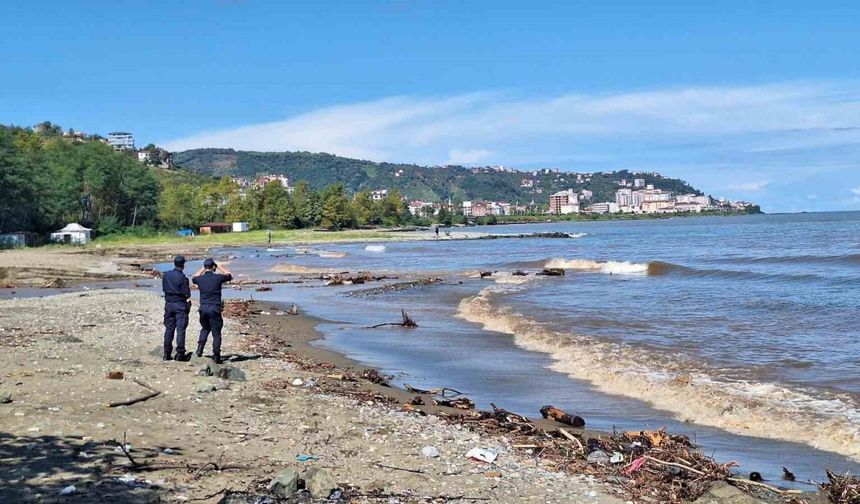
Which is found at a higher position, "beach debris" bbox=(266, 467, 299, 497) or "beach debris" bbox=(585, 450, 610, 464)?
"beach debris" bbox=(266, 467, 299, 497)

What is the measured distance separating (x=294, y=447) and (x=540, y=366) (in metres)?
8.37

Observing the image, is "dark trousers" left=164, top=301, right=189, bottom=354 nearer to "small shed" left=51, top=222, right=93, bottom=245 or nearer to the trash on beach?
the trash on beach

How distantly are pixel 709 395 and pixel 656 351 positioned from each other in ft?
14.6

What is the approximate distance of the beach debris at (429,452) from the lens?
25.3 ft

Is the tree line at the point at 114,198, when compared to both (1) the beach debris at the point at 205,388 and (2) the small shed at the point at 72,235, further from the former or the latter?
(1) the beach debris at the point at 205,388

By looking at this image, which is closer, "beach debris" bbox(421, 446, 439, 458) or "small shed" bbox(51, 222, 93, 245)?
"beach debris" bbox(421, 446, 439, 458)

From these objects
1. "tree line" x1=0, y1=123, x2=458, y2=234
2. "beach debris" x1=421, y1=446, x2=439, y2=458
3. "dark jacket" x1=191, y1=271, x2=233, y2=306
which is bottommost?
"beach debris" x1=421, y1=446, x2=439, y2=458

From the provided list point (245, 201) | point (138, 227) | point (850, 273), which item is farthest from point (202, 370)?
point (245, 201)

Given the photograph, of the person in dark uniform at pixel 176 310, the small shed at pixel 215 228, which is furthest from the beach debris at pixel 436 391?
the small shed at pixel 215 228

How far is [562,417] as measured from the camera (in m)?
10.3

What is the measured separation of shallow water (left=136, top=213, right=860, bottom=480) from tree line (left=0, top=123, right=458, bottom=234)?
181 feet

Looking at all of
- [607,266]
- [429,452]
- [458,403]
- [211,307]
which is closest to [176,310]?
[211,307]

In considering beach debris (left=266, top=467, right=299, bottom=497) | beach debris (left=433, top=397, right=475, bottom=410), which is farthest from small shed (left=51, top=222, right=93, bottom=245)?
beach debris (left=266, top=467, right=299, bottom=497)

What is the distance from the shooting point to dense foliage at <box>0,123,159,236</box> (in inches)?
2894
